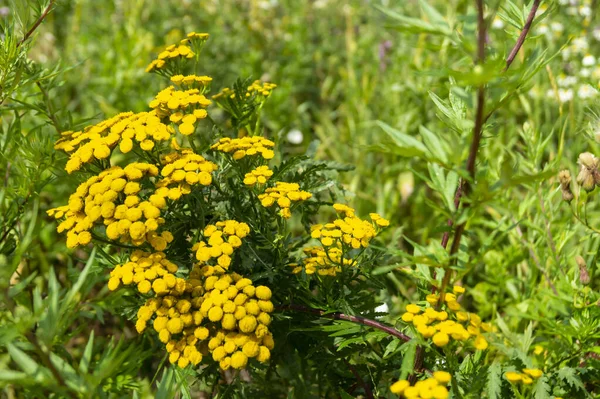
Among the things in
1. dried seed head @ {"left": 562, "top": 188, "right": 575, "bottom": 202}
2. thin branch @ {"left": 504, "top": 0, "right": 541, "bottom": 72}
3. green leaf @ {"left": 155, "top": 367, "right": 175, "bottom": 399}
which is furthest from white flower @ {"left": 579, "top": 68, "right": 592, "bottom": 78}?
green leaf @ {"left": 155, "top": 367, "right": 175, "bottom": 399}

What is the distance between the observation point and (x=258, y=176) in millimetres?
1209

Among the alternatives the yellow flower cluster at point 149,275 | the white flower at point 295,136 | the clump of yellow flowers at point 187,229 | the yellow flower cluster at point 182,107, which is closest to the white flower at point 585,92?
the white flower at point 295,136

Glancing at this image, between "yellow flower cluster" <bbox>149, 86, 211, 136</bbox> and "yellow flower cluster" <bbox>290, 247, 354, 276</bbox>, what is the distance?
0.40 metres

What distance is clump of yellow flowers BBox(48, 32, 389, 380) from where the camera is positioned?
42.0 inches

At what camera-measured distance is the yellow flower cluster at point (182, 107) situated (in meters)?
1.22

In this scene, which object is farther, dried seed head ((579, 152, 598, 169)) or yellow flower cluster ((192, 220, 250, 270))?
dried seed head ((579, 152, 598, 169))

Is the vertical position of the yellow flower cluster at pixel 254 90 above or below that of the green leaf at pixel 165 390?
above

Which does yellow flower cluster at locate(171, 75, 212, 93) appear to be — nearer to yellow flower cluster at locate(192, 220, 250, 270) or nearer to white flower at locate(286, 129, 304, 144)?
yellow flower cluster at locate(192, 220, 250, 270)

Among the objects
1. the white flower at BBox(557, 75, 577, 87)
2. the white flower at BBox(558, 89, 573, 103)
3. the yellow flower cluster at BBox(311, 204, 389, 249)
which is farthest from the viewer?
the white flower at BBox(557, 75, 577, 87)

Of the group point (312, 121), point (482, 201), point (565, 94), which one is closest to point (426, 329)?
point (482, 201)

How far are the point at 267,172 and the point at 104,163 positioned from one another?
0.42m

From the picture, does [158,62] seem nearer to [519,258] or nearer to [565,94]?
[519,258]

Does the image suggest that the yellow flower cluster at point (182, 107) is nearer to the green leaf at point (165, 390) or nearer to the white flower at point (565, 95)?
the green leaf at point (165, 390)

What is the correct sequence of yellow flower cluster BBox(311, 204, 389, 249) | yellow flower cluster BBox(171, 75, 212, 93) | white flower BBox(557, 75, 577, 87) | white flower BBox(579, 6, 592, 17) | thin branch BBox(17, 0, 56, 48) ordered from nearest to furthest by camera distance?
yellow flower cluster BBox(311, 204, 389, 249)
yellow flower cluster BBox(171, 75, 212, 93)
thin branch BBox(17, 0, 56, 48)
white flower BBox(557, 75, 577, 87)
white flower BBox(579, 6, 592, 17)
